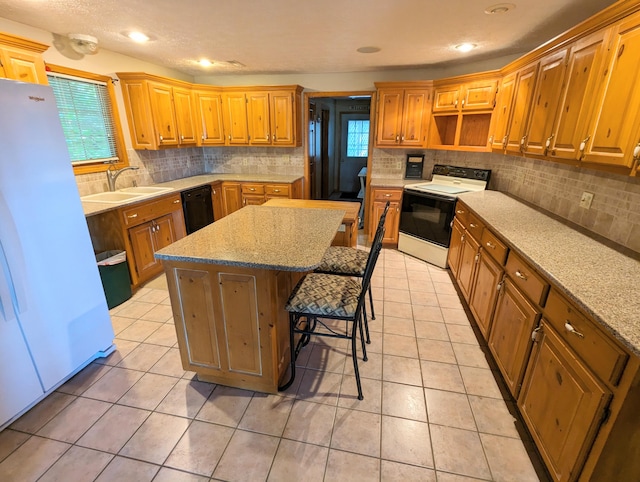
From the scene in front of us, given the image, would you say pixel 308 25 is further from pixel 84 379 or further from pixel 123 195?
pixel 84 379

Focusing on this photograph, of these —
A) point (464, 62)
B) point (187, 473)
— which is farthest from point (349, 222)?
point (464, 62)

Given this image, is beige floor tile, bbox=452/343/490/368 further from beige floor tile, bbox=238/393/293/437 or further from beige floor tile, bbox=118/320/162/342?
beige floor tile, bbox=118/320/162/342

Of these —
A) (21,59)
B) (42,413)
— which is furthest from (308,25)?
(42,413)

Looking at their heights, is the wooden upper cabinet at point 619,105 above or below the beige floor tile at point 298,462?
above

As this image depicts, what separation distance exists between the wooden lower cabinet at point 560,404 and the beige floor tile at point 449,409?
11.1 inches

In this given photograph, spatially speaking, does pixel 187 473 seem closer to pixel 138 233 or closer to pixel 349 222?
pixel 349 222

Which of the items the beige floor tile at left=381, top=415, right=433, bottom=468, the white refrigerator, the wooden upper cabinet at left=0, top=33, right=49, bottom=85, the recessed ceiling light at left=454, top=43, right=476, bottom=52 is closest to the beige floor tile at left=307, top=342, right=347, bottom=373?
the beige floor tile at left=381, top=415, right=433, bottom=468

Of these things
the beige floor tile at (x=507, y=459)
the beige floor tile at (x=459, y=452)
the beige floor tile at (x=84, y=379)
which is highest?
the beige floor tile at (x=84, y=379)

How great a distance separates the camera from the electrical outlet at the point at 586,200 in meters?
2.02

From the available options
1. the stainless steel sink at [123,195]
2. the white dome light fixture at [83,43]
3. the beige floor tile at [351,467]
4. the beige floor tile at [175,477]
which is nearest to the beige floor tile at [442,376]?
the beige floor tile at [351,467]

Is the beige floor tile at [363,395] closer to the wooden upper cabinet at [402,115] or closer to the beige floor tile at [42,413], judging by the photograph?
the beige floor tile at [42,413]

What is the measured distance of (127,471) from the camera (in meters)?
1.38

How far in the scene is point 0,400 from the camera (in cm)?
153

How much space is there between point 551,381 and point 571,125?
1.49m
